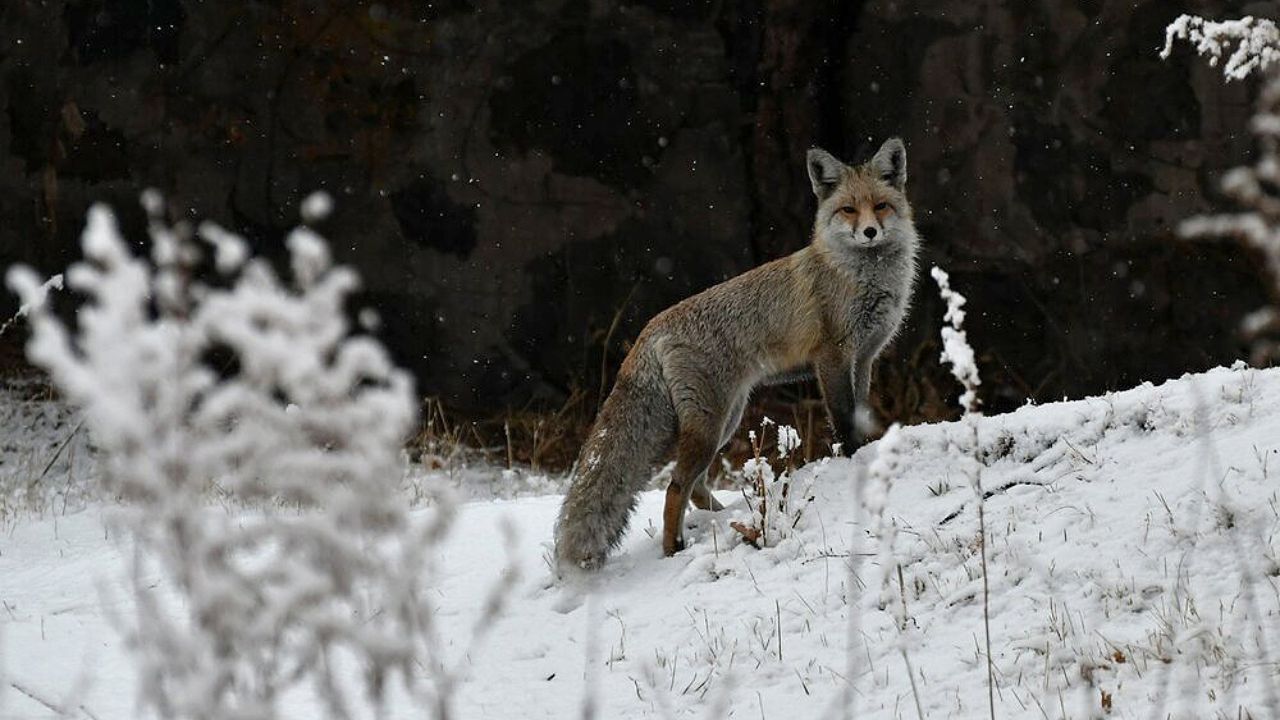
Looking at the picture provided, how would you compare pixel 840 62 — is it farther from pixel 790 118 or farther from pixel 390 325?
pixel 390 325

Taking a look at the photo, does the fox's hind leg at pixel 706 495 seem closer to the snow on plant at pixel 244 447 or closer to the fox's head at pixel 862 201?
the fox's head at pixel 862 201

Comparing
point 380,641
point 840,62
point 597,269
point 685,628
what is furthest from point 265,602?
point 840,62

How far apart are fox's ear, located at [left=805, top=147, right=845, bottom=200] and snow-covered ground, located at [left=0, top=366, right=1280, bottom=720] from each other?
147 centimetres

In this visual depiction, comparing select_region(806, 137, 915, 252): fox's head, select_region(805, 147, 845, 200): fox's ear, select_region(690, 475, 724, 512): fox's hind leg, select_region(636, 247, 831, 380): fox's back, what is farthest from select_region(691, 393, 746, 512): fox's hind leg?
select_region(805, 147, 845, 200): fox's ear

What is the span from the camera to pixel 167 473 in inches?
62.2

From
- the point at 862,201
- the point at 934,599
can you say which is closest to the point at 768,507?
the point at 934,599

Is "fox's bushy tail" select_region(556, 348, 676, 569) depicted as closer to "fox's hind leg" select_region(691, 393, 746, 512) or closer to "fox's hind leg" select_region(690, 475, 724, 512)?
"fox's hind leg" select_region(691, 393, 746, 512)

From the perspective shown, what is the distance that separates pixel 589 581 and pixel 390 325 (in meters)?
5.51

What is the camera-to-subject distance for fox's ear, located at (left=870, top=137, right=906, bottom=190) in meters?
6.54

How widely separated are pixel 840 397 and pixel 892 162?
4.64ft

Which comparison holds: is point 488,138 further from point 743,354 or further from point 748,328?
point 743,354

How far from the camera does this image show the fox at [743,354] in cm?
571

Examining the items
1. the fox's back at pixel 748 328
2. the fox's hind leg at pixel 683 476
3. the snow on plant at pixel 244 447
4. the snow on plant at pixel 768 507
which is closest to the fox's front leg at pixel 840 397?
the fox's back at pixel 748 328

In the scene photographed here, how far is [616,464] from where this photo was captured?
5.72 m
